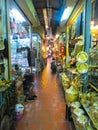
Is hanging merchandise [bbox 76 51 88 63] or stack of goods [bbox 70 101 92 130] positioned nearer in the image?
stack of goods [bbox 70 101 92 130]

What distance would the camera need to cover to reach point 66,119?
4.40 metres

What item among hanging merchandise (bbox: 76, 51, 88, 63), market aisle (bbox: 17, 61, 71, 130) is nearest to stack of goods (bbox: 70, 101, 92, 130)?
market aisle (bbox: 17, 61, 71, 130)

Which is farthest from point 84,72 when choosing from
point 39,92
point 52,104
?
point 39,92

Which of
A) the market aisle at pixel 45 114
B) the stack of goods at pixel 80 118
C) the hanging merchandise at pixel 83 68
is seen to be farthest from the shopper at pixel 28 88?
the hanging merchandise at pixel 83 68

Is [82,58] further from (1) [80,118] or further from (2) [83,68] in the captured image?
(1) [80,118]

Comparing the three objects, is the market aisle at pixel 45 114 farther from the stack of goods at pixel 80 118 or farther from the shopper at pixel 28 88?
the stack of goods at pixel 80 118

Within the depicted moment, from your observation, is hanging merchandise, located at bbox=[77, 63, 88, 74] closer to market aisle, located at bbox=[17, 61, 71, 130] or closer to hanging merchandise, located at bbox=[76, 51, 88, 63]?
hanging merchandise, located at bbox=[76, 51, 88, 63]

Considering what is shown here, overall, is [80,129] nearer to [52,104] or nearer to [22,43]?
[52,104]

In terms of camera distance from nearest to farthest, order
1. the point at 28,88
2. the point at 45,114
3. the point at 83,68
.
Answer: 1. the point at 83,68
2. the point at 45,114
3. the point at 28,88

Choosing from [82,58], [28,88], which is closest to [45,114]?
A: [28,88]

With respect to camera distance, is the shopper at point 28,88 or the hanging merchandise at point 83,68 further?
the shopper at point 28,88

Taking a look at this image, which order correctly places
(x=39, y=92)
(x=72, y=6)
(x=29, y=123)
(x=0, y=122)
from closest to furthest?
1. (x=0, y=122)
2. (x=29, y=123)
3. (x=72, y=6)
4. (x=39, y=92)

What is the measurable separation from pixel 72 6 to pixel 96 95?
315 centimetres

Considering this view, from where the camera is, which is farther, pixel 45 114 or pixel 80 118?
pixel 45 114
